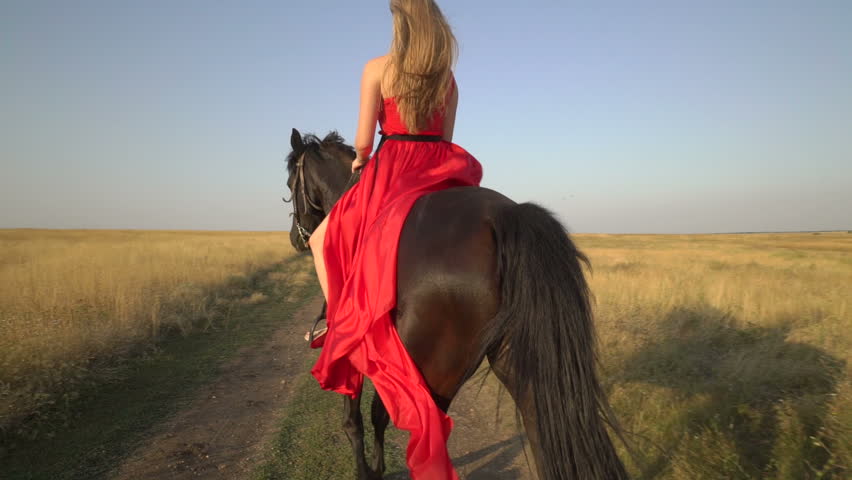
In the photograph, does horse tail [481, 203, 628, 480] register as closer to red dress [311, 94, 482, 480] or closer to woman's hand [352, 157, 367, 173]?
red dress [311, 94, 482, 480]

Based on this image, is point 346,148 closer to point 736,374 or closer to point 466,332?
point 466,332

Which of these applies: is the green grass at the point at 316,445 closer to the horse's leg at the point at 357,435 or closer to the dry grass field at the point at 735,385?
the horse's leg at the point at 357,435

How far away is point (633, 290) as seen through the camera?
9.73 metres

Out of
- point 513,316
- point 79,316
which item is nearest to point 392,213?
point 513,316

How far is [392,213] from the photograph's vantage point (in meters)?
2.31

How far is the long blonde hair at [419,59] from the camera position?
2.50 meters

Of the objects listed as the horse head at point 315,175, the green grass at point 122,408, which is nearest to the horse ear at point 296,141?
the horse head at point 315,175

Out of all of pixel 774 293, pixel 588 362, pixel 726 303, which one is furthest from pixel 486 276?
pixel 774 293

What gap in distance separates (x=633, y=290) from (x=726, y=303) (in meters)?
2.04

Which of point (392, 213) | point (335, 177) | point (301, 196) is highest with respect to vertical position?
point (335, 177)

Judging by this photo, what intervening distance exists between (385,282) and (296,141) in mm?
2281

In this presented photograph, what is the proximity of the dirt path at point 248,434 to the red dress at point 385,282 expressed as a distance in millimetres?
512

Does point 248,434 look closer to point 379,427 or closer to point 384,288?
point 379,427

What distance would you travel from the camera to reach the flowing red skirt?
2.08 m
